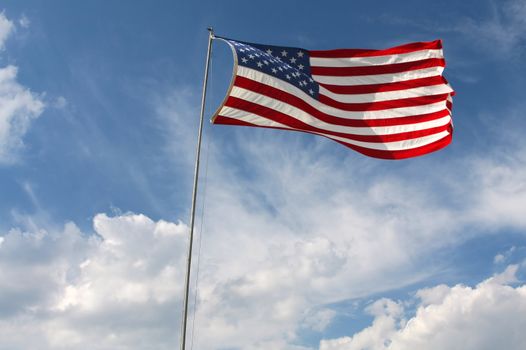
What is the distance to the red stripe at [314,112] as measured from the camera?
29.7 metres

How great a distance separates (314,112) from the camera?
32.2 m

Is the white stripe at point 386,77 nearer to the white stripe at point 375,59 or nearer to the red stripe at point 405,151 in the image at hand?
the white stripe at point 375,59

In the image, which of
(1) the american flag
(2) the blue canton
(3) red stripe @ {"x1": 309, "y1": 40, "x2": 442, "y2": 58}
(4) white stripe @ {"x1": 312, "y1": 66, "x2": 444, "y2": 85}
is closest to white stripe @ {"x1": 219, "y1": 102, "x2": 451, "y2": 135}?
(1) the american flag

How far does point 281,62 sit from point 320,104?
3.20m

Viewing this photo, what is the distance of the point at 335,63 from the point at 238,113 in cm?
838

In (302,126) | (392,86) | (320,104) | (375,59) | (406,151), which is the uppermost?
(375,59)

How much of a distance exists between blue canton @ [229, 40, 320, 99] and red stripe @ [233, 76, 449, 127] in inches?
31.7

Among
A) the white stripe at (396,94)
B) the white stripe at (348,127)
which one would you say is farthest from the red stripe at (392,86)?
the white stripe at (348,127)

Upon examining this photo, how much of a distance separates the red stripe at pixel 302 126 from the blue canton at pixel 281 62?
2005 mm

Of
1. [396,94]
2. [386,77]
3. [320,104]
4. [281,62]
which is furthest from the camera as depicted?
[386,77]

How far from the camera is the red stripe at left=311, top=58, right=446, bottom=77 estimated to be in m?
34.2

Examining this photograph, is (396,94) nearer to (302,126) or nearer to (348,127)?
(348,127)

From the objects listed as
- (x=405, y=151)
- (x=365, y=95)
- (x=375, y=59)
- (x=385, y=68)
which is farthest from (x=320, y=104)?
(x=405, y=151)

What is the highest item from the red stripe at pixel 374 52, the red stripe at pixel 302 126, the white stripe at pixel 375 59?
the red stripe at pixel 374 52
